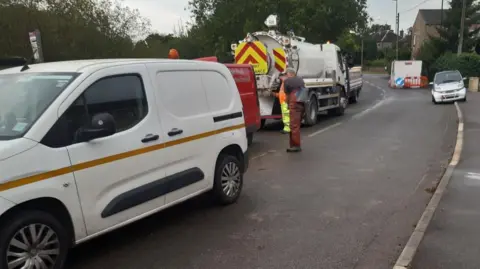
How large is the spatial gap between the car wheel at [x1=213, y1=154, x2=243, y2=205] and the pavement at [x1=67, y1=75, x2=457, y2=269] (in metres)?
0.14

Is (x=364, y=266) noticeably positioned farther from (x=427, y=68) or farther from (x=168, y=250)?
(x=427, y=68)

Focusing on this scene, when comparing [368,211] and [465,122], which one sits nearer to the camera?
[368,211]

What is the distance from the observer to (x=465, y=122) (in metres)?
14.9

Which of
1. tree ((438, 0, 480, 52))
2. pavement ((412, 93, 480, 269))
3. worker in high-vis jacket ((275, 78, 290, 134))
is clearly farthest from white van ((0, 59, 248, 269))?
tree ((438, 0, 480, 52))

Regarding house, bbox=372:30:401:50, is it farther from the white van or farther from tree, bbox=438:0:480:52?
the white van

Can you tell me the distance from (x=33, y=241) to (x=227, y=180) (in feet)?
9.32

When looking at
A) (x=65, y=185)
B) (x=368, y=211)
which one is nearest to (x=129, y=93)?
(x=65, y=185)

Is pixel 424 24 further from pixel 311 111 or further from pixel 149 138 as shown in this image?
pixel 149 138

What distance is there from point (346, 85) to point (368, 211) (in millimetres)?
14402

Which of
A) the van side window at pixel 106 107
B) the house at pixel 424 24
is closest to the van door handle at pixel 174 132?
the van side window at pixel 106 107

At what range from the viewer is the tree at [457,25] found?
52.1 m

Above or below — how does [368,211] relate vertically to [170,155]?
below

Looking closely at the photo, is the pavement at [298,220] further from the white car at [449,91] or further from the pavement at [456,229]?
the white car at [449,91]

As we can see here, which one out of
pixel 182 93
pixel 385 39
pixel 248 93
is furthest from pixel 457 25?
pixel 385 39
